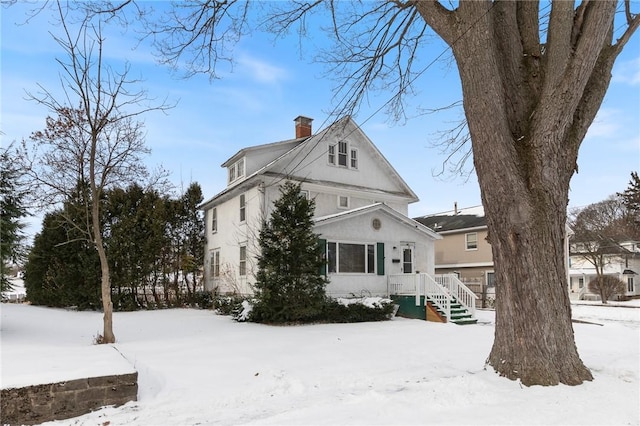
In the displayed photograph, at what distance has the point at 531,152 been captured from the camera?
5.35 metres

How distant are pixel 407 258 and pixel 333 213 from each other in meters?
3.47

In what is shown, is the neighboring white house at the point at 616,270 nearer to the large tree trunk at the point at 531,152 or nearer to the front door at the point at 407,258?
the front door at the point at 407,258

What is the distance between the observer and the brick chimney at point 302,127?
20516mm

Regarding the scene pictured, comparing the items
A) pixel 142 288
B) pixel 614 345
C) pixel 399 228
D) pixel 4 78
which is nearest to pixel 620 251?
pixel 399 228

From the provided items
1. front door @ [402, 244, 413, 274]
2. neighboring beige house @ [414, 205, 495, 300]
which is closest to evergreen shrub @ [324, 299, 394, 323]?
front door @ [402, 244, 413, 274]

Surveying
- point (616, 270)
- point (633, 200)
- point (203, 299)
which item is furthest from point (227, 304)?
point (616, 270)

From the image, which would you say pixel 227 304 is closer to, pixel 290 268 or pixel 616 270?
pixel 290 268

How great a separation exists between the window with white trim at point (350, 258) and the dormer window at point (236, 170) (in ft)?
18.7

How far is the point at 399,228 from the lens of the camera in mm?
16953

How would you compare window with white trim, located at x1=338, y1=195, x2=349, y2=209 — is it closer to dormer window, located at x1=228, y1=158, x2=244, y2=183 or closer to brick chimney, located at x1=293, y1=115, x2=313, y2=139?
brick chimney, located at x1=293, y1=115, x2=313, y2=139

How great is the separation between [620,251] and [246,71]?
3461 centimetres

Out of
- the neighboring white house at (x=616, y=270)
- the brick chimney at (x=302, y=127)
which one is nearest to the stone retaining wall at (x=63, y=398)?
the brick chimney at (x=302, y=127)

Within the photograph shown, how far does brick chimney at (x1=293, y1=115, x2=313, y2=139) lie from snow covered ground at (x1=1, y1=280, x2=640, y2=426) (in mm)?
12162

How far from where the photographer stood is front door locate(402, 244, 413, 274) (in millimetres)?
17109
